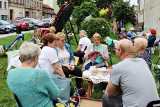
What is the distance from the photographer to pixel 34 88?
3.38 m

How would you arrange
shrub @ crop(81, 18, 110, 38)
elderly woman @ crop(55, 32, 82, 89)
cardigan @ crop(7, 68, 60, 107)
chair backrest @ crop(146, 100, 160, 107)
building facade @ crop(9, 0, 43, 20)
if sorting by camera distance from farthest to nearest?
building facade @ crop(9, 0, 43, 20) → shrub @ crop(81, 18, 110, 38) → elderly woman @ crop(55, 32, 82, 89) → cardigan @ crop(7, 68, 60, 107) → chair backrest @ crop(146, 100, 160, 107)

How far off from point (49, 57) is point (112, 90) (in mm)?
2141

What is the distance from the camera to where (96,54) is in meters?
7.54

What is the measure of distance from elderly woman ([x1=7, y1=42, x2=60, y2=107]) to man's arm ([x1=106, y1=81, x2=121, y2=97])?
69 cm

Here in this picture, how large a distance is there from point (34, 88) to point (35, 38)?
789 centimetres

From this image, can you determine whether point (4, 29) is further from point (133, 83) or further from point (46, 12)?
point (46, 12)

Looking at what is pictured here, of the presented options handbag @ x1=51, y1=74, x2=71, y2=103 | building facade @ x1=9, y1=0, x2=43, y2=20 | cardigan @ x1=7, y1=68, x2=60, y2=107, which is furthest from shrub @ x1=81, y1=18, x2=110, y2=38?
building facade @ x1=9, y1=0, x2=43, y2=20

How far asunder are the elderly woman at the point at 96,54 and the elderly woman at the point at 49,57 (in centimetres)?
179

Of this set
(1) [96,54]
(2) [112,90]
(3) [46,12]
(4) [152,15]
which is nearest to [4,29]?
(4) [152,15]

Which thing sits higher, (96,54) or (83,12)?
(83,12)

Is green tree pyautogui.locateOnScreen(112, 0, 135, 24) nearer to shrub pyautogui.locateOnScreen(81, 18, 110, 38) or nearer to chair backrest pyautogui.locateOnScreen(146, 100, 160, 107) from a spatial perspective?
shrub pyautogui.locateOnScreen(81, 18, 110, 38)

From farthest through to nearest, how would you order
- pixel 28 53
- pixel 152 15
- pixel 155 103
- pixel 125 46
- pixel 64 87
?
1. pixel 152 15
2. pixel 64 87
3. pixel 125 46
4. pixel 28 53
5. pixel 155 103

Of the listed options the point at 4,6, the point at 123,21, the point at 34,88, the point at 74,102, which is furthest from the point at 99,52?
the point at 4,6

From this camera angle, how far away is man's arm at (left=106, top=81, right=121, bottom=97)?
3.79 meters
